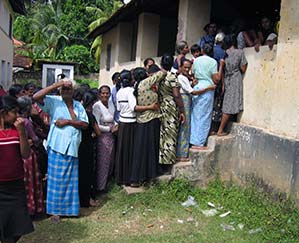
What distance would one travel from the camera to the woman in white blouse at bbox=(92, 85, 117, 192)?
230 inches

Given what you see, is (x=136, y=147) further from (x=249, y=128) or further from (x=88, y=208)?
(x=249, y=128)

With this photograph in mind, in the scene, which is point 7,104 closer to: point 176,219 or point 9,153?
point 9,153

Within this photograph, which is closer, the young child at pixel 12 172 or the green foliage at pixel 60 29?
the young child at pixel 12 172

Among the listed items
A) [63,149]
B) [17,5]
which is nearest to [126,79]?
[63,149]

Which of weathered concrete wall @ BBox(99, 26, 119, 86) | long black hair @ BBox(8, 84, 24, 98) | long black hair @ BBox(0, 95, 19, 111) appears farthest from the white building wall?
long black hair @ BBox(0, 95, 19, 111)

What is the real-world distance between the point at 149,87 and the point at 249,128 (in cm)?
153

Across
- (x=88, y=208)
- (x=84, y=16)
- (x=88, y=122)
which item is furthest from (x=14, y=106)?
(x=84, y=16)

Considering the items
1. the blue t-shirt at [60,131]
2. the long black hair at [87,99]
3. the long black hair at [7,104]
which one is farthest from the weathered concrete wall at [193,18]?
the long black hair at [7,104]

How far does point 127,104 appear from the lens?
5.81 metres

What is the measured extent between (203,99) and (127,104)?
45.1 inches

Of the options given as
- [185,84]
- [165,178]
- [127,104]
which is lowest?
[165,178]

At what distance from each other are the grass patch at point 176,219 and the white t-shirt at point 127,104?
1093mm

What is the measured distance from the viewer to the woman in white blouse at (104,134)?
5.84m

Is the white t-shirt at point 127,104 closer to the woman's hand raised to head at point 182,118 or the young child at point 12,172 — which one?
the woman's hand raised to head at point 182,118
